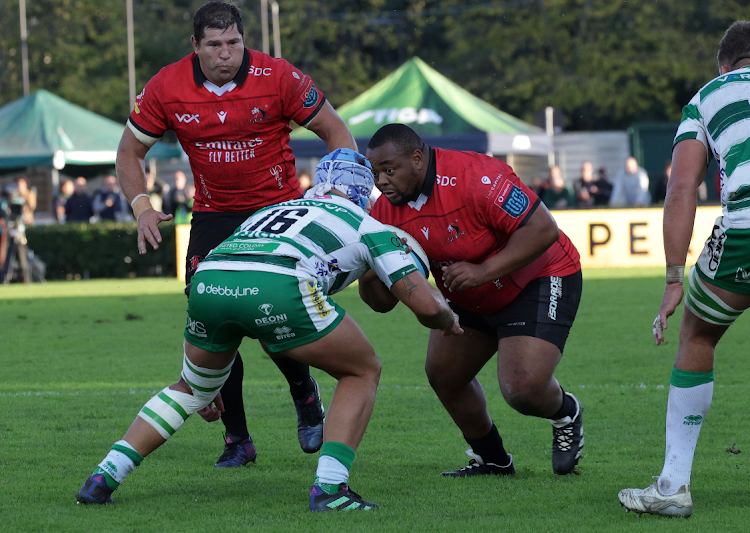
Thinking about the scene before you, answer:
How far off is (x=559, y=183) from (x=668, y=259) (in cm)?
1846

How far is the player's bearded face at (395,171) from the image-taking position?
16.8ft

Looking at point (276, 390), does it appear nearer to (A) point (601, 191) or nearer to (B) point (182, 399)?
(B) point (182, 399)

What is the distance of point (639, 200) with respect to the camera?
22.4 meters

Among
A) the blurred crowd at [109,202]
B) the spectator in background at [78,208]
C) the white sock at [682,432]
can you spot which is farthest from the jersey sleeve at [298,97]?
the spectator in background at [78,208]

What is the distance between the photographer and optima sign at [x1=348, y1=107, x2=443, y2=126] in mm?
22750

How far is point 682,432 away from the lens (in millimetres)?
4590

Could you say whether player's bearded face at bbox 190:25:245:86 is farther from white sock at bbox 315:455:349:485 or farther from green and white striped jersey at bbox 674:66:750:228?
green and white striped jersey at bbox 674:66:750:228

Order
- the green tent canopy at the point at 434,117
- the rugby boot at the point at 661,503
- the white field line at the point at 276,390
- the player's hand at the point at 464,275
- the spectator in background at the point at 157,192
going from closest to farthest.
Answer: the rugby boot at the point at 661,503 < the player's hand at the point at 464,275 < the white field line at the point at 276,390 < the green tent canopy at the point at 434,117 < the spectator in background at the point at 157,192

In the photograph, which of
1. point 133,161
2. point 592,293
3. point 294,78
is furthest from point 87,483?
point 592,293

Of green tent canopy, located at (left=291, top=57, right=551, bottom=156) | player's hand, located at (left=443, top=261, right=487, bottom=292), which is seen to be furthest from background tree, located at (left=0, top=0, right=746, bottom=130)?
player's hand, located at (left=443, top=261, right=487, bottom=292)

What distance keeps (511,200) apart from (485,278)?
0.41m

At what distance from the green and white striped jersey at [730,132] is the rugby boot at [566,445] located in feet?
5.10

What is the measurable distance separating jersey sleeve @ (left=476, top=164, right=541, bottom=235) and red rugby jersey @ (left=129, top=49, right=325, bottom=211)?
4.26 ft

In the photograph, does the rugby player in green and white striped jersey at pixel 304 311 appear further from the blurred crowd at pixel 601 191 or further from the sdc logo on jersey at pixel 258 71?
the blurred crowd at pixel 601 191
